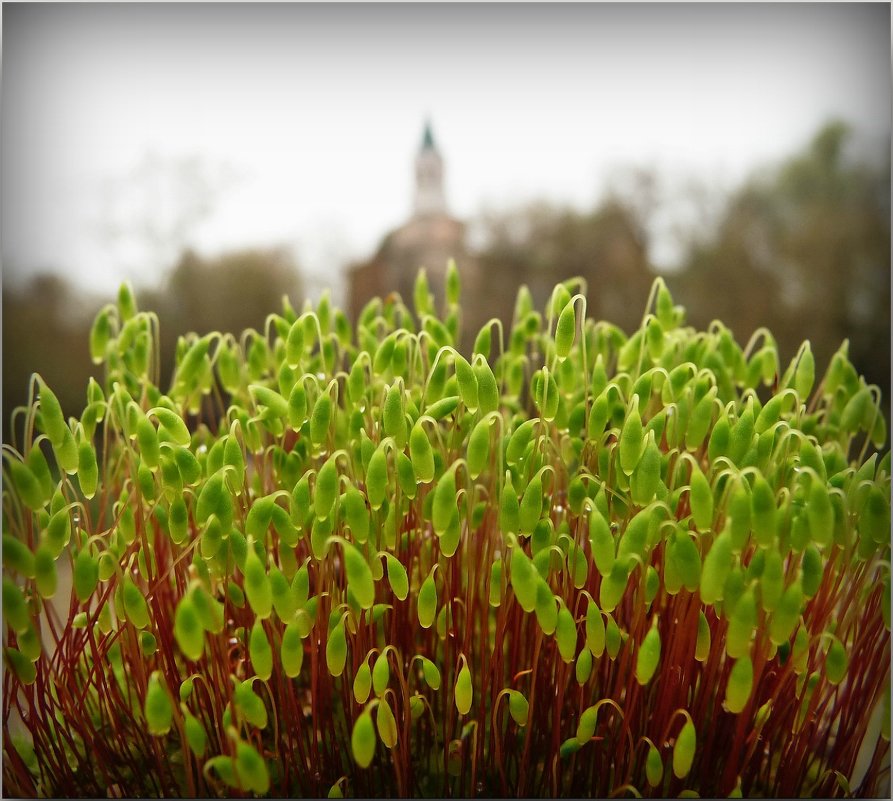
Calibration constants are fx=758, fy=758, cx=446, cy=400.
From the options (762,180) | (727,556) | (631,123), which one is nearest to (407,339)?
(727,556)

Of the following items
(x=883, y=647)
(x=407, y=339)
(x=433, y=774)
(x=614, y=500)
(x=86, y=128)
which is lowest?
(x=433, y=774)

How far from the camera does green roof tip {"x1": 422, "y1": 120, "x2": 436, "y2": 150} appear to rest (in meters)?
1.09

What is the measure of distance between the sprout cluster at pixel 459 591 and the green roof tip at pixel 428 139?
0.53 meters

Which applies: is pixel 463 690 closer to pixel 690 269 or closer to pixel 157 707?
pixel 157 707

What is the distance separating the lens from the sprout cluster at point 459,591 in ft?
1.51

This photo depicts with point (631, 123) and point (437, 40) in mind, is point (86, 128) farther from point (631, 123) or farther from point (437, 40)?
point (631, 123)

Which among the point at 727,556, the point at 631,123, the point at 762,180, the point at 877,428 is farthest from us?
the point at 762,180

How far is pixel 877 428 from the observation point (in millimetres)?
661

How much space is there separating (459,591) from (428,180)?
96 centimetres

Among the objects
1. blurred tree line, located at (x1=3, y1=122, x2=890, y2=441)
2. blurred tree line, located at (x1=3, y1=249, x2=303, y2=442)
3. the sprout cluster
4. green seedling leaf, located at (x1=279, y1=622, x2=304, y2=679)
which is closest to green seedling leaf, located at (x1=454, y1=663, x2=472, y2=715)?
the sprout cluster

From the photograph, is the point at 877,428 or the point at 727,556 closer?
the point at 727,556

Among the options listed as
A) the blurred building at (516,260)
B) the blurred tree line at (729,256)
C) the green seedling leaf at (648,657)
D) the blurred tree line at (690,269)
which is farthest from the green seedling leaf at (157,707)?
the blurred tree line at (729,256)

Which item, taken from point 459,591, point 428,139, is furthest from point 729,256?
point 459,591

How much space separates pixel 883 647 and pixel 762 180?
1.48m
